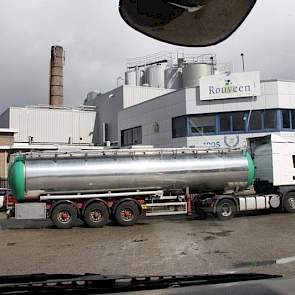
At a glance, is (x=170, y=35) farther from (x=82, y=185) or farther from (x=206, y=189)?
(x=206, y=189)

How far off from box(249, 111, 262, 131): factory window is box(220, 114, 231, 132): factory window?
1366mm

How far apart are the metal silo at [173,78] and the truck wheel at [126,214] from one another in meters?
31.7

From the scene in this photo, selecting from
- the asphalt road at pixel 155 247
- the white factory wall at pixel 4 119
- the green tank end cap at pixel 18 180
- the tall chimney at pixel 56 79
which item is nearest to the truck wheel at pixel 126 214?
the asphalt road at pixel 155 247

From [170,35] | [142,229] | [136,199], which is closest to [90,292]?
[170,35]

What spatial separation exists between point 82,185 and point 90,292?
585 inches

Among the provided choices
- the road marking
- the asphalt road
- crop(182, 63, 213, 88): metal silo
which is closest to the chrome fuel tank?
the asphalt road

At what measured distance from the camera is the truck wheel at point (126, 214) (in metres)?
17.9

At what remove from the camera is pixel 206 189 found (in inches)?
767

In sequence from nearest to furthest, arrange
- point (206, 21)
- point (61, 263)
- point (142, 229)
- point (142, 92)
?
point (206, 21) < point (61, 263) < point (142, 229) < point (142, 92)

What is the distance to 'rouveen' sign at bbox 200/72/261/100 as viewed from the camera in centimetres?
2984

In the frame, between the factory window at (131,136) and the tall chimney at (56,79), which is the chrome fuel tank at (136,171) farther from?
the tall chimney at (56,79)

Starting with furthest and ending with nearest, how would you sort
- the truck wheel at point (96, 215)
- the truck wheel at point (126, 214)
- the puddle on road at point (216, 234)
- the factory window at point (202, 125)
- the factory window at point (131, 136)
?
the factory window at point (131, 136), the factory window at point (202, 125), the truck wheel at point (126, 214), the truck wheel at point (96, 215), the puddle on road at point (216, 234)

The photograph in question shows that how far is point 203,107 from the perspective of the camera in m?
31.1

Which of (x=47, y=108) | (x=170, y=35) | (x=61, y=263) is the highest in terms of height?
(x=47, y=108)
